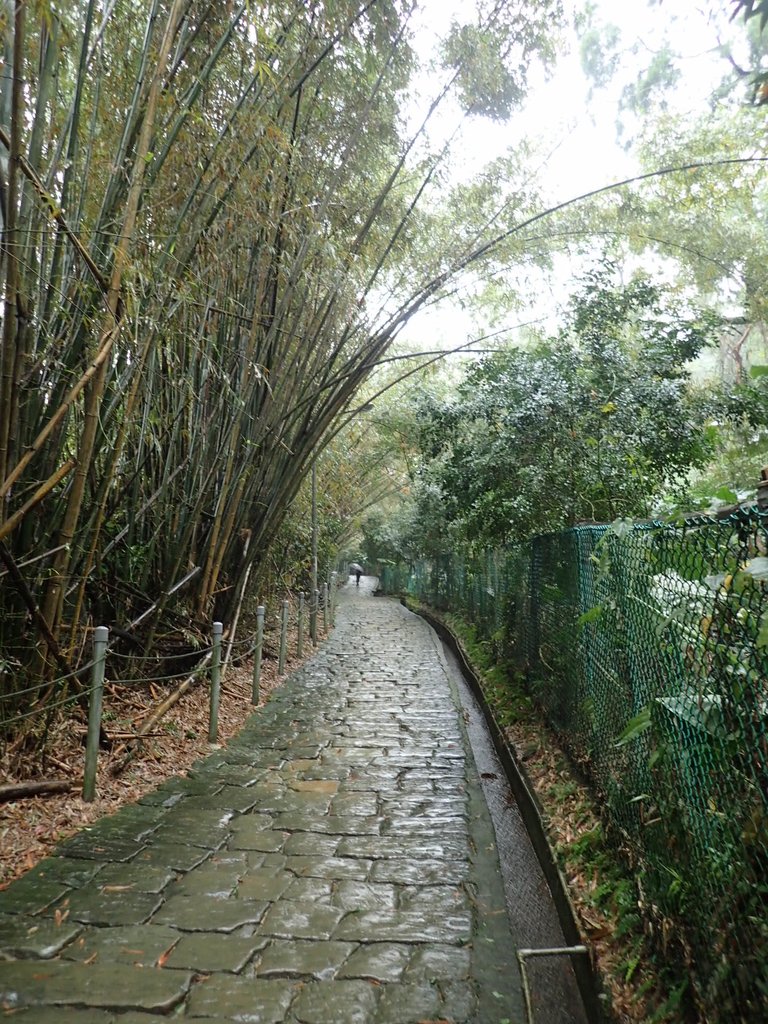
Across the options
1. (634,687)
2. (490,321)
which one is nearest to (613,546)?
(634,687)

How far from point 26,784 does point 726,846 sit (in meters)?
3.04

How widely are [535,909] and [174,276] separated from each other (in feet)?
12.0

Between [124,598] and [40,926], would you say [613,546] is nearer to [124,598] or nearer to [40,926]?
[40,926]

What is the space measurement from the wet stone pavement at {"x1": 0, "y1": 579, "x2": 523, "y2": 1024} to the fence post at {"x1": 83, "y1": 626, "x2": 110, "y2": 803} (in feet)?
0.68

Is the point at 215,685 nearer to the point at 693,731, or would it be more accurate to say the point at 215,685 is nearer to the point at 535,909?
the point at 535,909

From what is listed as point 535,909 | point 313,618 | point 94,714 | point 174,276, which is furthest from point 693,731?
point 313,618

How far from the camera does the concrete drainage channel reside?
2199mm

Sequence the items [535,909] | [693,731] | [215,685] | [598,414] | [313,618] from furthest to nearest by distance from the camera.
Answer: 1. [313,618]
2. [598,414]
3. [215,685]
4. [535,909]
5. [693,731]

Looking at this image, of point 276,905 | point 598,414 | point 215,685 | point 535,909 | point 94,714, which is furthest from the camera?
point 598,414

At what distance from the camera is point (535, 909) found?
9.39ft

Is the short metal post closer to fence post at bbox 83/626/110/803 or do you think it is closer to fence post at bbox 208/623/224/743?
fence post at bbox 208/623/224/743

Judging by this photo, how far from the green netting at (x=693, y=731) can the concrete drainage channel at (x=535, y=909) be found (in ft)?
1.07

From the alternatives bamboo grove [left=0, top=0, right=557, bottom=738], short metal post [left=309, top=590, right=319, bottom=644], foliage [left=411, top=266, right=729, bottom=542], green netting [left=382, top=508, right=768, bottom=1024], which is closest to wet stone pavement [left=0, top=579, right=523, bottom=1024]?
green netting [left=382, top=508, right=768, bottom=1024]

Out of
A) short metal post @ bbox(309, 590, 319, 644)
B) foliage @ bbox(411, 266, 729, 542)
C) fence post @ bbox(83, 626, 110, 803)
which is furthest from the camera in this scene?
short metal post @ bbox(309, 590, 319, 644)
